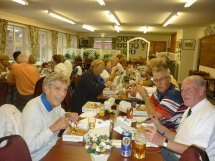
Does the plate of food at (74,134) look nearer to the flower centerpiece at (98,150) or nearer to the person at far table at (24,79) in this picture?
the flower centerpiece at (98,150)

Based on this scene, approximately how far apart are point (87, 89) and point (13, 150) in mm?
2447

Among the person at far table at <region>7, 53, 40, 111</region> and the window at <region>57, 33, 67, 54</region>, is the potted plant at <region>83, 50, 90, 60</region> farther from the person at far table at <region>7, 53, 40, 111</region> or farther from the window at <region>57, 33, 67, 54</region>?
the person at far table at <region>7, 53, 40, 111</region>

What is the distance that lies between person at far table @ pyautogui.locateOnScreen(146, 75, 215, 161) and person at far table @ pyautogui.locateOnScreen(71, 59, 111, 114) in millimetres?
1915

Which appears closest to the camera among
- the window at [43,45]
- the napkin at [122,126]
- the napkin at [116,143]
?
the napkin at [116,143]

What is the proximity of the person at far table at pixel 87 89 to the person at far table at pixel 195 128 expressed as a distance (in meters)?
1.92

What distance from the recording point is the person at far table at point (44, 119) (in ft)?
5.43

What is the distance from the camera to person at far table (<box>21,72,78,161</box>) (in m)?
1.66

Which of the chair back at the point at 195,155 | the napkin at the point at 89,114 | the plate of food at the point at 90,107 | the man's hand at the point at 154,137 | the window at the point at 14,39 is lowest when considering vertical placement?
the napkin at the point at 89,114

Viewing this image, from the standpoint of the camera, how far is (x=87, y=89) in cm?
358

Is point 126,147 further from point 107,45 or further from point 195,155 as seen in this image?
point 107,45

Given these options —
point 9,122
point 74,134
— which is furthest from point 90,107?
point 9,122

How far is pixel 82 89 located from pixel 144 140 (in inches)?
83.6

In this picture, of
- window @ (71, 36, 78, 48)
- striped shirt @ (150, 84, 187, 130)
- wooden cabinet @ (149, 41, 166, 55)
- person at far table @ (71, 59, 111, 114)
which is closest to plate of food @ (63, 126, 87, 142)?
striped shirt @ (150, 84, 187, 130)

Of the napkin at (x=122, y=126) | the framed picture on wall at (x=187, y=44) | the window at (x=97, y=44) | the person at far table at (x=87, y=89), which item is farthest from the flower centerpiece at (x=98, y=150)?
the window at (x=97, y=44)
